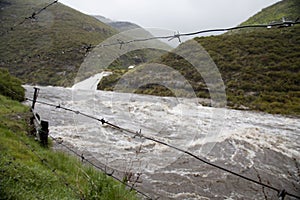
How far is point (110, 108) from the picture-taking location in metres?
19.4

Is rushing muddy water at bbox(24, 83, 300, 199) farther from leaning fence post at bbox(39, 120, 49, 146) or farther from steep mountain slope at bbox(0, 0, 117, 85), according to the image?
steep mountain slope at bbox(0, 0, 117, 85)

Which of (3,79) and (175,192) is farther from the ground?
(3,79)

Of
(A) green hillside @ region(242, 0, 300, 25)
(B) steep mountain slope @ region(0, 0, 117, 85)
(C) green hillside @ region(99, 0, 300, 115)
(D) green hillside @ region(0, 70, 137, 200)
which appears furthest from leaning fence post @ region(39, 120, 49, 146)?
(A) green hillside @ region(242, 0, 300, 25)

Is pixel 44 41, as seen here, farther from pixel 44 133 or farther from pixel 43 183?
pixel 43 183

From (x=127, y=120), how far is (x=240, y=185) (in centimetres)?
888

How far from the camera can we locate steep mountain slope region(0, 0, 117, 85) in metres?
51.3

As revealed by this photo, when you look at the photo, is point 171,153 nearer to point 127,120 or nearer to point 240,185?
point 240,185

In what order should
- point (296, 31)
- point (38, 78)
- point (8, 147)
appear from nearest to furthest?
point (8, 147)
point (296, 31)
point (38, 78)

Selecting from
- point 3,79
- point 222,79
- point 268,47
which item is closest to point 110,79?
point 222,79

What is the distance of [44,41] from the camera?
70.4 m

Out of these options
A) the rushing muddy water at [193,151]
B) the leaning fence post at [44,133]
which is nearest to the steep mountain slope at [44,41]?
the rushing muddy water at [193,151]

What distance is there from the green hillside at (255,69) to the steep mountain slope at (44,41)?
569 inches

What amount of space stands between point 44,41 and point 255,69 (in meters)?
52.9

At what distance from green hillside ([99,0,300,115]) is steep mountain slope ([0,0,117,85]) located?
47.4ft
